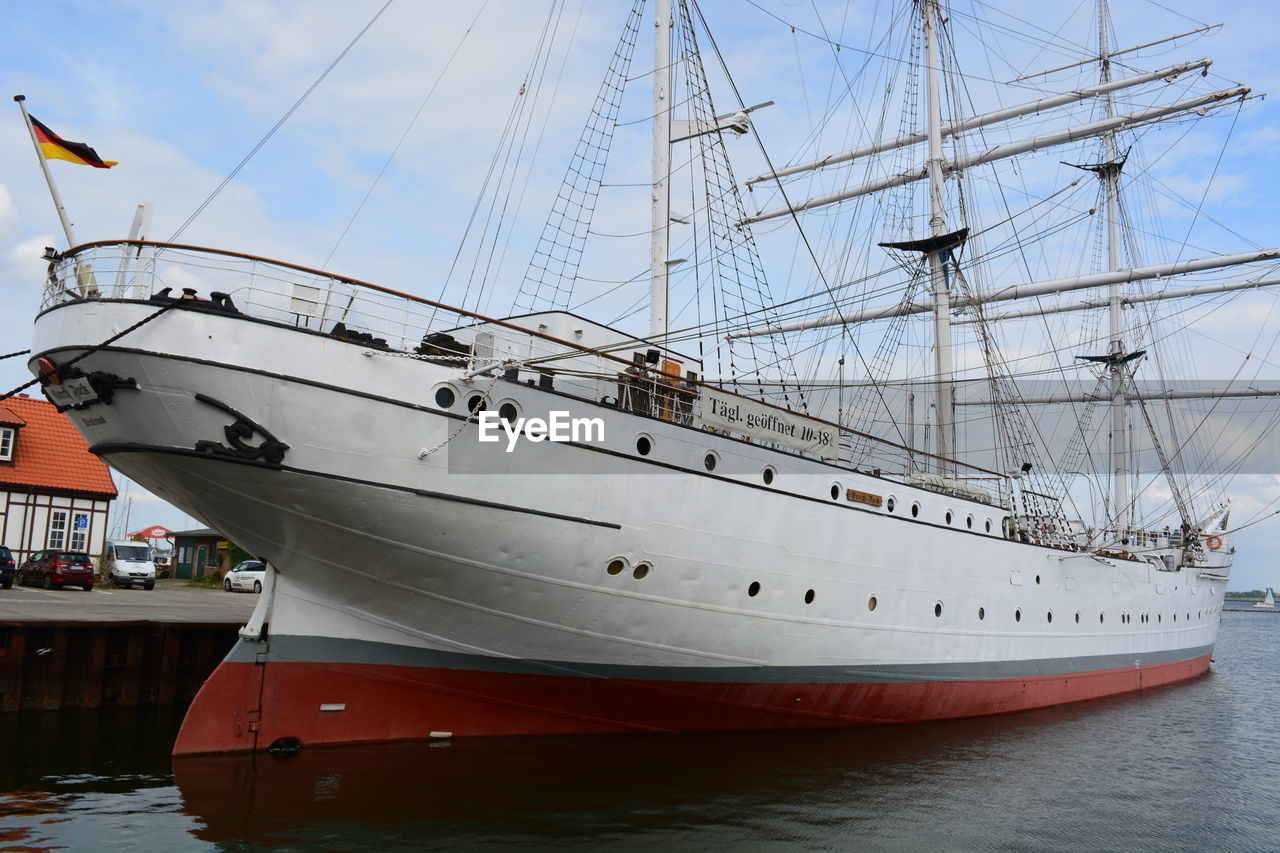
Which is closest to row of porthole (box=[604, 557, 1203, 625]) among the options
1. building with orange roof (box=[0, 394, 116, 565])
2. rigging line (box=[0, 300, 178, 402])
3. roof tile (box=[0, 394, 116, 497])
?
rigging line (box=[0, 300, 178, 402])

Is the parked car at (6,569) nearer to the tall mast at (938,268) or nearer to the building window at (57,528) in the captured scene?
the building window at (57,528)

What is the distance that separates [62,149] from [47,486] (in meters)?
22.8

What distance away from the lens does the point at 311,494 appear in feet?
31.9

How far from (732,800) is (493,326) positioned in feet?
22.1

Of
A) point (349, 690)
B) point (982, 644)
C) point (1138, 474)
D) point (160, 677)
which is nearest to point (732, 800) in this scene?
point (349, 690)

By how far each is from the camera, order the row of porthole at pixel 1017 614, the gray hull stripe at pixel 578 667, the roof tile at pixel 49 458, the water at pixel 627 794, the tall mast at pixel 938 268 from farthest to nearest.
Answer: the roof tile at pixel 49 458
the tall mast at pixel 938 268
the row of porthole at pixel 1017 614
the gray hull stripe at pixel 578 667
the water at pixel 627 794

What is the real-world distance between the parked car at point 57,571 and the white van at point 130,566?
239cm

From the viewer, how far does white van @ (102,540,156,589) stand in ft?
89.7

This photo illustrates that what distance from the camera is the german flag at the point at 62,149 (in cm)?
938

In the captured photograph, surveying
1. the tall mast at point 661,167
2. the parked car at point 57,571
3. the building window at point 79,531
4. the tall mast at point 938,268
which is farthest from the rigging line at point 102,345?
the building window at point 79,531

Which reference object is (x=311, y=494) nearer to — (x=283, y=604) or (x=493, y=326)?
(x=283, y=604)

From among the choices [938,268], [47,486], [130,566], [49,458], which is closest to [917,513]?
[938,268]

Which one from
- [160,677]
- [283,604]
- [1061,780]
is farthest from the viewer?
[160,677]

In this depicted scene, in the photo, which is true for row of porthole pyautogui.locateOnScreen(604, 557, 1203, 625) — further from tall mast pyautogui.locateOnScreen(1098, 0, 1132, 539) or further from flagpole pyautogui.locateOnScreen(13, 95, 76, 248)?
tall mast pyautogui.locateOnScreen(1098, 0, 1132, 539)
